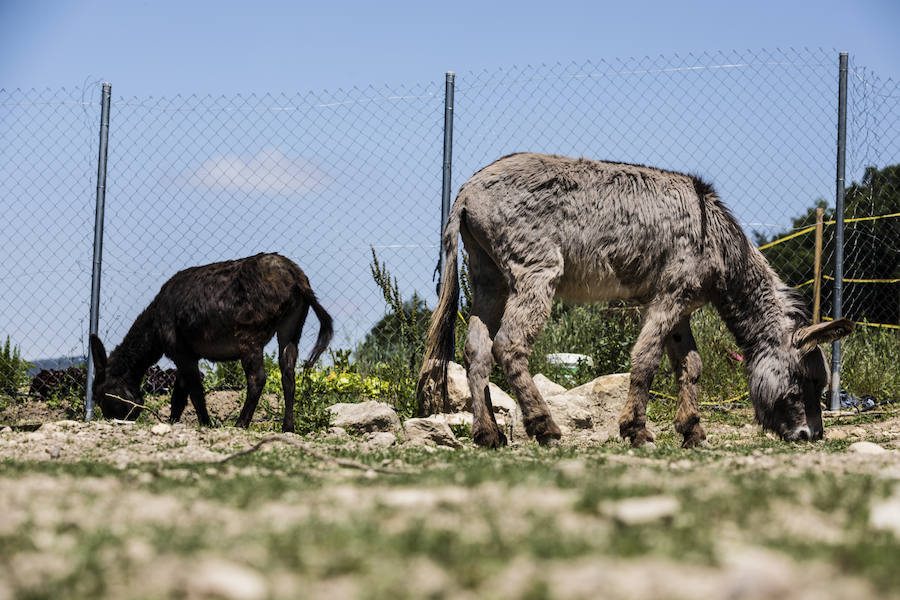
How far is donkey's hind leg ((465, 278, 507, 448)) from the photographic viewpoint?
5707 millimetres

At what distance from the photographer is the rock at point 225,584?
66.4 inches

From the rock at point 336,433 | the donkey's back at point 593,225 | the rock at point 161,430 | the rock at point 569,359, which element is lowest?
the rock at point 336,433

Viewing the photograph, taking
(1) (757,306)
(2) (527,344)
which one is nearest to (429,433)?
(2) (527,344)

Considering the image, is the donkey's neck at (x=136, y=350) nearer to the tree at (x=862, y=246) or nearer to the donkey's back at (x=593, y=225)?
the donkey's back at (x=593, y=225)

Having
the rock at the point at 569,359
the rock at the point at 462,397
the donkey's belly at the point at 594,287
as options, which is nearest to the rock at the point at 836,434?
the donkey's belly at the point at 594,287

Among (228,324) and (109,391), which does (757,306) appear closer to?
(228,324)

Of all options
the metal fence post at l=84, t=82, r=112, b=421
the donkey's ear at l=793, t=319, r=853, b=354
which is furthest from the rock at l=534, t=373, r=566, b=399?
the metal fence post at l=84, t=82, r=112, b=421

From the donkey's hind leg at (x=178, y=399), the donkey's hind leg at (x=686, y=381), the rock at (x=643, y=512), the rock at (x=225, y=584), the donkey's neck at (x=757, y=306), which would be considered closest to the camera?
the rock at (x=225, y=584)

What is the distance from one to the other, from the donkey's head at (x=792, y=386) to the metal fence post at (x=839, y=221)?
99.6 inches

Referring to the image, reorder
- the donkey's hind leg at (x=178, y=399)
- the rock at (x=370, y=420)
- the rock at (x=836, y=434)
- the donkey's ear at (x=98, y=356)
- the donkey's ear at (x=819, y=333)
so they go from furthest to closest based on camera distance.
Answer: the donkey's ear at (x=98, y=356), the donkey's hind leg at (x=178, y=399), the rock at (x=836, y=434), the rock at (x=370, y=420), the donkey's ear at (x=819, y=333)

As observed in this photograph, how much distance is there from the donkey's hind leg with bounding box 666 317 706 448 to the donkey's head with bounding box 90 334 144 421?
16.5 ft

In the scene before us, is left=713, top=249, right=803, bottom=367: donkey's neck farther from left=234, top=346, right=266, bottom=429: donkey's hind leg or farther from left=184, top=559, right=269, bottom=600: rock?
left=184, top=559, right=269, bottom=600: rock

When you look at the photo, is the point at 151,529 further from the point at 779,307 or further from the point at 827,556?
the point at 779,307

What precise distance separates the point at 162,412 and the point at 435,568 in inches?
330
